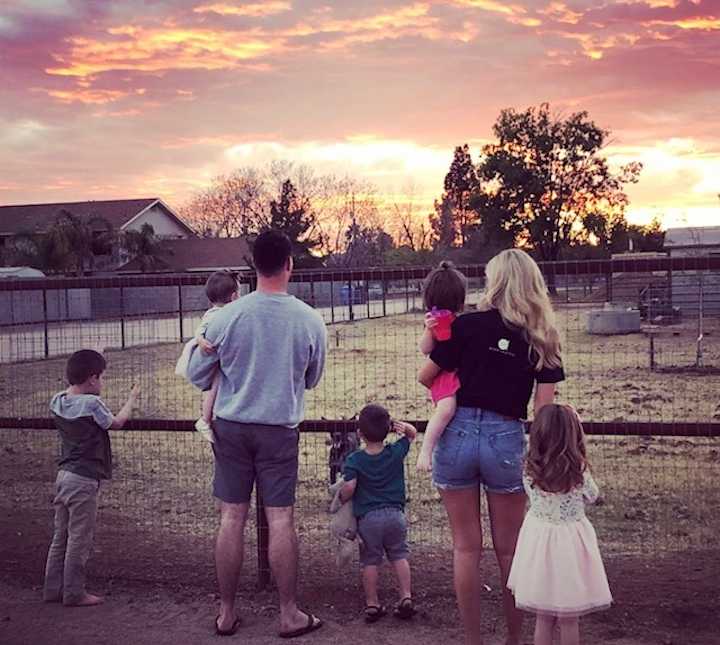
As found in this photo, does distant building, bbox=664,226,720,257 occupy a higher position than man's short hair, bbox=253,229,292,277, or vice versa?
distant building, bbox=664,226,720,257

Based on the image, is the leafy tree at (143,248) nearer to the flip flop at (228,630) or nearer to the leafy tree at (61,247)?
the leafy tree at (61,247)

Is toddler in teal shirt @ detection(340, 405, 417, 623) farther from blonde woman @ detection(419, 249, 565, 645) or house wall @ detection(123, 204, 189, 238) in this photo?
house wall @ detection(123, 204, 189, 238)

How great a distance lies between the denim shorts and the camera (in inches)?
154

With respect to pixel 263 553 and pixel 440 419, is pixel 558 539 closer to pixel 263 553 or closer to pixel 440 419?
pixel 440 419

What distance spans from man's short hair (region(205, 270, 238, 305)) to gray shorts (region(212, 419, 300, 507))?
0.77 meters

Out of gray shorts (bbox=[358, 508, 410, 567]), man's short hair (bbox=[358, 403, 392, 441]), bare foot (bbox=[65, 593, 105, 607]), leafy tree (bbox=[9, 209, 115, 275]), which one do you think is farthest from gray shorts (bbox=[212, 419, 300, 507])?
leafy tree (bbox=[9, 209, 115, 275])

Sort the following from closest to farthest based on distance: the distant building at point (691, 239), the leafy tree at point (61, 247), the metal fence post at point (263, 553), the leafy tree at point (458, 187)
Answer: the metal fence post at point (263, 553) → the distant building at point (691, 239) → the leafy tree at point (61, 247) → the leafy tree at point (458, 187)

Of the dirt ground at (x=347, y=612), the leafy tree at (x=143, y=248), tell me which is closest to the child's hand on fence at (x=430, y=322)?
the dirt ground at (x=347, y=612)

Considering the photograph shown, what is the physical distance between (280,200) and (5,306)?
58.7 m

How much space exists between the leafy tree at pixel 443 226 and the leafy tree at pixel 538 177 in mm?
30769

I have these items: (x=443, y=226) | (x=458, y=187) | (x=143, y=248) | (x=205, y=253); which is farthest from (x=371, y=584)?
(x=443, y=226)

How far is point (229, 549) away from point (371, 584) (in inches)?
32.1

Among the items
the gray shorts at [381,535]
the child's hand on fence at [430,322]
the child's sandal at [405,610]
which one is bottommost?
the child's sandal at [405,610]

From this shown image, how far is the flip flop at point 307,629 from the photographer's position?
453 cm
